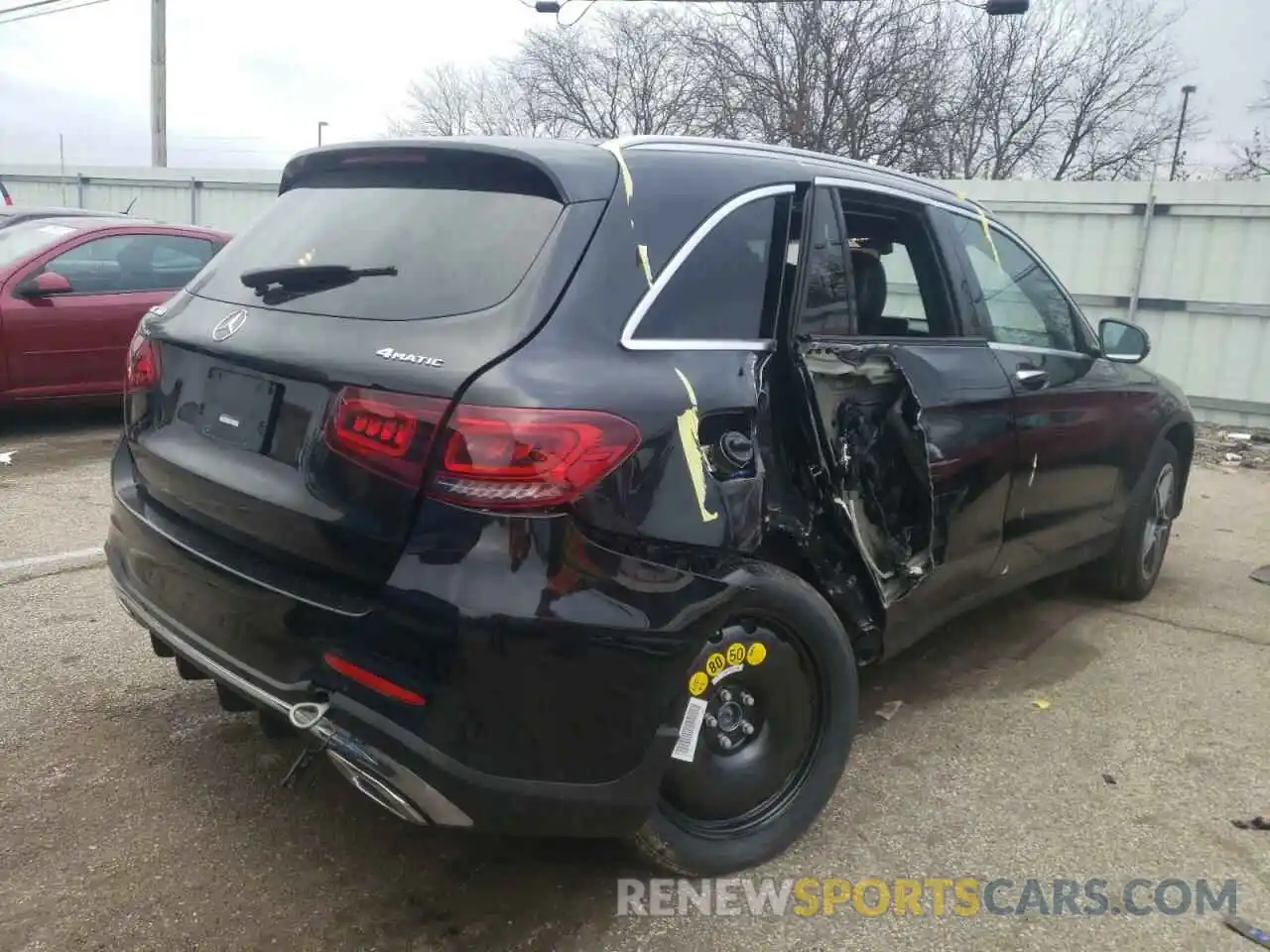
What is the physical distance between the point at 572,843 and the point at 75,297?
6287 mm

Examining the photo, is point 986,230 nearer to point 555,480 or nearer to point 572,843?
point 555,480

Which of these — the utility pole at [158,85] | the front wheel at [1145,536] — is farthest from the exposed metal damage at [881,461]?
the utility pole at [158,85]

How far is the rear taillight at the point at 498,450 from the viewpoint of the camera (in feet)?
6.71

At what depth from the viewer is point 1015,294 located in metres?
3.89

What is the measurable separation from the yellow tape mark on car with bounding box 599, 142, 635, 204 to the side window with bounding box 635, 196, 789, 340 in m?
0.21

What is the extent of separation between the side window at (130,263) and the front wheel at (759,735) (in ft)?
20.1

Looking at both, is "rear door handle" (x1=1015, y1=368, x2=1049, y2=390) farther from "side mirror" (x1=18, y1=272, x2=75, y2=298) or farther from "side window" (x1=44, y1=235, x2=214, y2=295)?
"side mirror" (x1=18, y1=272, x2=75, y2=298)

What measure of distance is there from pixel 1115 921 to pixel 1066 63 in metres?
28.5

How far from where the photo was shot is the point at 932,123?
22.8 meters

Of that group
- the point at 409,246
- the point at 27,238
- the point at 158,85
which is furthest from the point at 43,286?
the point at 158,85

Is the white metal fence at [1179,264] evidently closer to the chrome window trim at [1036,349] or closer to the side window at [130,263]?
the chrome window trim at [1036,349]

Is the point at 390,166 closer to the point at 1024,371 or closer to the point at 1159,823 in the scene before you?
the point at 1024,371

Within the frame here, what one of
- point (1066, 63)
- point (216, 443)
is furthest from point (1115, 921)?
point (1066, 63)

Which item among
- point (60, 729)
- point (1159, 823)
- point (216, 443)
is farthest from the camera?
point (60, 729)
